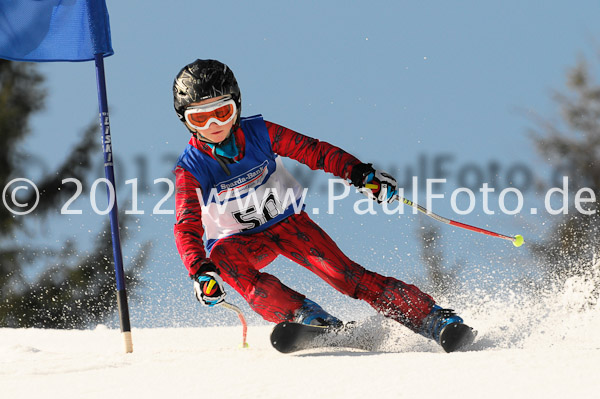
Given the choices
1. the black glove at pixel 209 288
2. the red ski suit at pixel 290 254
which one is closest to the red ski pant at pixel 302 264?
the red ski suit at pixel 290 254

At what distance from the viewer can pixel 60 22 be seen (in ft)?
16.8

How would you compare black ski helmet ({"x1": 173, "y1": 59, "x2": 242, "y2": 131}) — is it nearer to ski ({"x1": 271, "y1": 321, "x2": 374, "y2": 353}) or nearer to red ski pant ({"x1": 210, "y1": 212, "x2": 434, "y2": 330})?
red ski pant ({"x1": 210, "y1": 212, "x2": 434, "y2": 330})

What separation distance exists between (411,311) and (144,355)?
1.53m

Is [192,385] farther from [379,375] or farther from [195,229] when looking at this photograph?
[195,229]

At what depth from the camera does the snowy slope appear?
8.65 feet

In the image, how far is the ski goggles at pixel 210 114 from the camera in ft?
12.6

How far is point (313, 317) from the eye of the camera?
3816 millimetres

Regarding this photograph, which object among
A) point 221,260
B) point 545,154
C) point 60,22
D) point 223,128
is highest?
point 60,22

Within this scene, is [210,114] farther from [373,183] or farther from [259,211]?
[373,183]

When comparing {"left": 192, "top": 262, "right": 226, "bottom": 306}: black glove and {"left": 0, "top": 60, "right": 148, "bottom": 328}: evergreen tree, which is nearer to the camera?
{"left": 192, "top": 262, "right": 226, "bottom": 306}: black glove

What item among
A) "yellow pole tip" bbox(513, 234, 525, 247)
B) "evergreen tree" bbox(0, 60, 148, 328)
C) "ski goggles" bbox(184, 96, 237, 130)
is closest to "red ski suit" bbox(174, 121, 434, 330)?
"ski goggles" bbox(184, 96, 237, 130)

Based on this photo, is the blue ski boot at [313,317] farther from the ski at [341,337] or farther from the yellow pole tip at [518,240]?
the yellow pole tip at [518,240]

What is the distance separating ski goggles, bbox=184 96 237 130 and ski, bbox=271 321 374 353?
3.82 feet

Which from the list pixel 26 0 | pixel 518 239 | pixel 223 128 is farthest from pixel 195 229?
pixel 26 0
